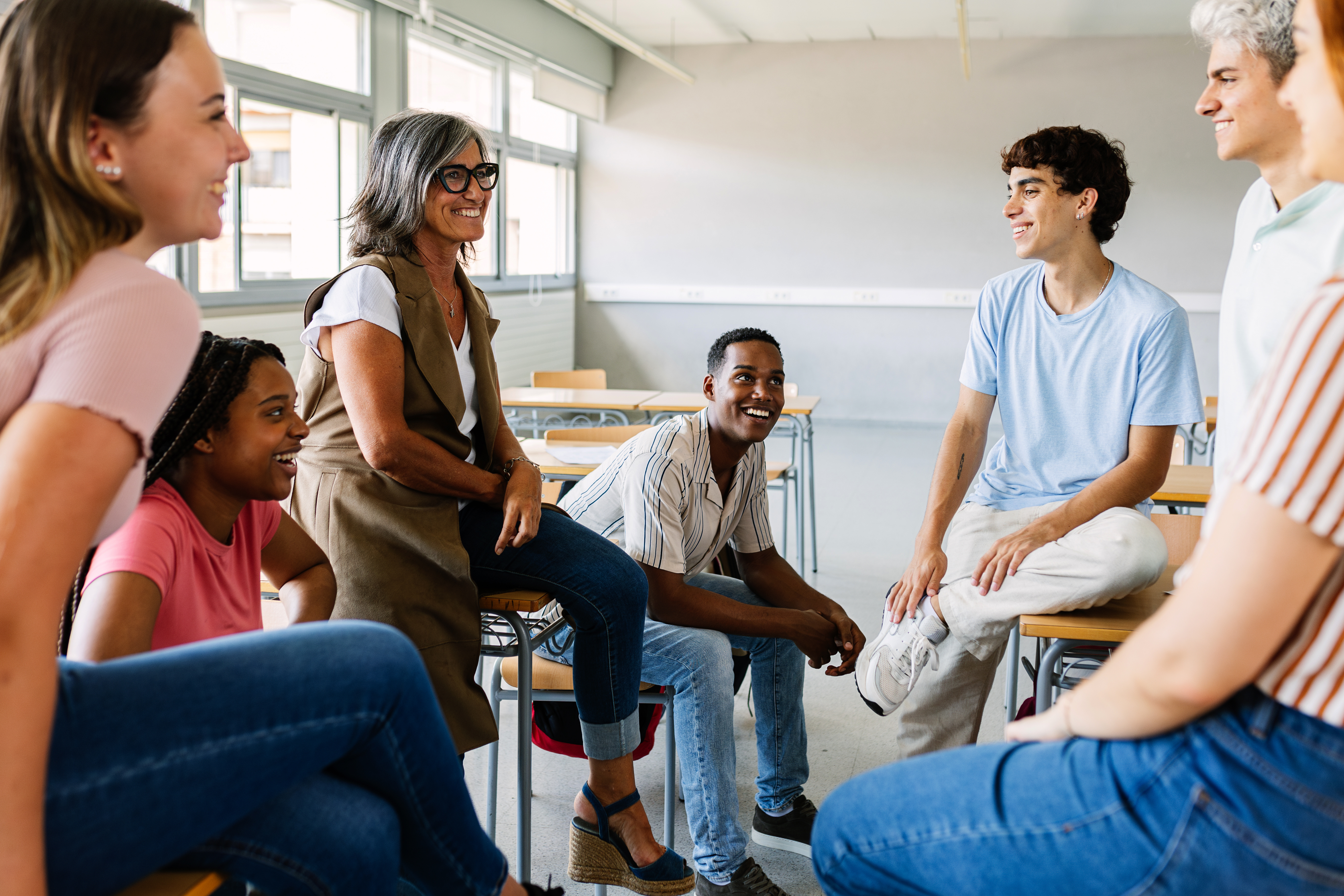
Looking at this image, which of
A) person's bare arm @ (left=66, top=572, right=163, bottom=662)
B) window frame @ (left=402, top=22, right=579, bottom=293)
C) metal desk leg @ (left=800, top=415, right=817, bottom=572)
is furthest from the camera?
window frame @ (left=402, top=22, right=579, bottom=293)

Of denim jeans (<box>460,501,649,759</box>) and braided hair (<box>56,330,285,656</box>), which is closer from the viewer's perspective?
braided hair (<box>56,330,285,656</box>)

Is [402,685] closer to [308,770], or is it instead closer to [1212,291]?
[308,770]

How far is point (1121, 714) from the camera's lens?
90 cm

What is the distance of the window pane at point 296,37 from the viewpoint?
205 inches

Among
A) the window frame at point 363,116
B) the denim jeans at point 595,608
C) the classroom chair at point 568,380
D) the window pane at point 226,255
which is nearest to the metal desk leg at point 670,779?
the denim jeans at point 595,608

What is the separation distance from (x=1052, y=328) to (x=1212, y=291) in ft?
24.9

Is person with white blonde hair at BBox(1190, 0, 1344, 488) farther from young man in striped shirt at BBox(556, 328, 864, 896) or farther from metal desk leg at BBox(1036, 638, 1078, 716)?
young man in striped shirt at BBox(556, 328, 864, 896)

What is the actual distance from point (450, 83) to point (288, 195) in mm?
2109

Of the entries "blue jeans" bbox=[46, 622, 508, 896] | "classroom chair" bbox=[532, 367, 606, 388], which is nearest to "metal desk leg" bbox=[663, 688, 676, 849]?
"blue jeans" bbox=[46, 622, 508, 896]

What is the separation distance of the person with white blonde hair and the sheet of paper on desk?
1770mm

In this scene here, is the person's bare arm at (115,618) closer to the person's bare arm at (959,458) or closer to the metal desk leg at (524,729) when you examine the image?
the metal desk leg at (524,729)

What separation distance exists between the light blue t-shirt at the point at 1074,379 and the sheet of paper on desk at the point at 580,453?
1.23 meters

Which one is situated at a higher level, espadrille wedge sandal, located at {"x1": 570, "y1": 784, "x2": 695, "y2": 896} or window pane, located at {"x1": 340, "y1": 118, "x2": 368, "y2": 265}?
window pane, located at {"x1": 340, "y1": 118, "x2": 368, "y2": 265}

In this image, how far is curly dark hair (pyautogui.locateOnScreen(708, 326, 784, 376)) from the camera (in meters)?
2.31
